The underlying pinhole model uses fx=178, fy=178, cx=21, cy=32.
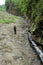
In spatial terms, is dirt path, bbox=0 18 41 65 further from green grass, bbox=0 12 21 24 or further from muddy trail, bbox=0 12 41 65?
green grass, bbox=0 12 21 24

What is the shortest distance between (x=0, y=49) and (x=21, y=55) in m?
1.91

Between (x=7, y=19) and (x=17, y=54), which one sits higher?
(x=17, y=54)

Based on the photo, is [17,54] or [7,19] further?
[7,19]

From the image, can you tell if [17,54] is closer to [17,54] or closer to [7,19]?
[17,54]

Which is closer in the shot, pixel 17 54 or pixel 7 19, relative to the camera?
pixel 17 54

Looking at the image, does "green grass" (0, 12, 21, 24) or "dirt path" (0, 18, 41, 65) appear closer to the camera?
"dirt path" (0, 18, 41, 65)

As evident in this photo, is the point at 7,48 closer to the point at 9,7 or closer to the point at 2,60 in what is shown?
the point at 2,60

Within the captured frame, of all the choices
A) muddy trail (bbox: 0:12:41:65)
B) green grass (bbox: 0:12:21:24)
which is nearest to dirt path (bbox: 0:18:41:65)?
muddy trail (bbox: 0:12:41:65)

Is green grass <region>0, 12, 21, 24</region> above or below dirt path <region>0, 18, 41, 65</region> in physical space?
below

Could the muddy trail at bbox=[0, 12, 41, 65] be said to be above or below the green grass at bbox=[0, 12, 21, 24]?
above

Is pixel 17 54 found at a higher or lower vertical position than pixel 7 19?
higher

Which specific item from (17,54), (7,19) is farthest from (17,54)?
(7,19)

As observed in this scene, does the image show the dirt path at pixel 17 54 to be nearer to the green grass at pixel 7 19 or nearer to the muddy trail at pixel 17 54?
the muddy trail at pixel 17 54

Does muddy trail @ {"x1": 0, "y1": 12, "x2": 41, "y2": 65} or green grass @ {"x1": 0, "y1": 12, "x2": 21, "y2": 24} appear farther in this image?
green grass @ {"x1": 0, "y1": 12, "x2": 21, "y2": 24}
